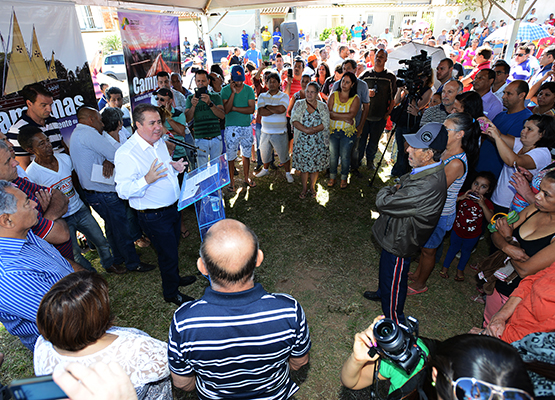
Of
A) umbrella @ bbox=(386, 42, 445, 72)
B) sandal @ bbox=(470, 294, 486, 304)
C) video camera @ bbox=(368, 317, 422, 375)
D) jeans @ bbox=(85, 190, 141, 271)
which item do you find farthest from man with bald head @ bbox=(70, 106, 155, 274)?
umbrella @ bbox=(386, 42, 445, 72)

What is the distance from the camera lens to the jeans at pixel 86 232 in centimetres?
326

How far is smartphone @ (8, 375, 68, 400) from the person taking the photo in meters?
0.67

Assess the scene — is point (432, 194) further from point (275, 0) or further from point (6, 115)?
point (275, 0)

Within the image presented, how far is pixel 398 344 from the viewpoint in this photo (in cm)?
115

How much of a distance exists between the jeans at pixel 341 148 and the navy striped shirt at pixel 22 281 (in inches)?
171

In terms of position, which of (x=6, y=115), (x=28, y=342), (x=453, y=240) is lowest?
(x=453, y=240)

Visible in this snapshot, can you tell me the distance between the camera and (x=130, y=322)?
3086mm

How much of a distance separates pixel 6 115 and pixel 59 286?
306 cm

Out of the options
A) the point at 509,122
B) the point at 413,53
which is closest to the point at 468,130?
the point at 509,122

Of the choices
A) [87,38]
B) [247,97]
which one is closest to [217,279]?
[247,97]

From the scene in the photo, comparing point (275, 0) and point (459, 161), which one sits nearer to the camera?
point (459, 161)

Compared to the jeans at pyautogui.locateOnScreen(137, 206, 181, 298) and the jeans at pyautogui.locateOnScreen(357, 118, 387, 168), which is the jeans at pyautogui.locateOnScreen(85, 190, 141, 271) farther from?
the jeans at pyautogui.locateOnScreen(357, 118, 387, 168)

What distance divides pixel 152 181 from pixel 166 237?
619mm

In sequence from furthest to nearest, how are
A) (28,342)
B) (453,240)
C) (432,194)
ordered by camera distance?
(453,240)
(432,194)
(28,342)
